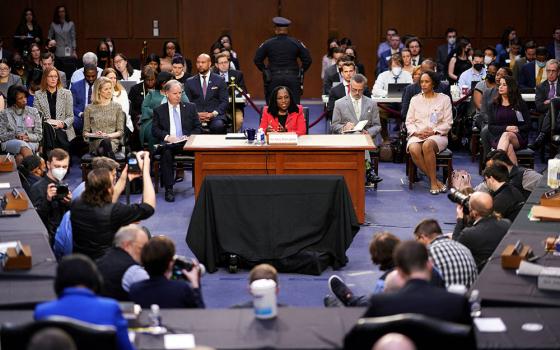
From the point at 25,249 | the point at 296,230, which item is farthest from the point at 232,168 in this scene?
the point at 25,249

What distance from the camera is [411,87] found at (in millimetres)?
12391

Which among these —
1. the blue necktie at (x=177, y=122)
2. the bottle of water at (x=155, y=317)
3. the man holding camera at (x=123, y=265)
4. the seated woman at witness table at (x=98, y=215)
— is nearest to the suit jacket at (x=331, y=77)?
the blue necktie at (x=177, y=122)

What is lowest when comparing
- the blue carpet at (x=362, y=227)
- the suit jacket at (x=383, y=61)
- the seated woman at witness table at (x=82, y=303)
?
the blue carpet at (x=362, y=227)

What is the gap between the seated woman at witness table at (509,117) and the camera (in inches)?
457

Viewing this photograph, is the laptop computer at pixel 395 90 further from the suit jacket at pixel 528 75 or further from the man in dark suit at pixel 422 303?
the man in dark suit at pixel 422 303

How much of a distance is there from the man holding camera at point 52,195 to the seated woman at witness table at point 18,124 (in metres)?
3.50

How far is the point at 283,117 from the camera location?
10.8m

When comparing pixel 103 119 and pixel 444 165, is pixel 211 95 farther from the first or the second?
pixel 444 165

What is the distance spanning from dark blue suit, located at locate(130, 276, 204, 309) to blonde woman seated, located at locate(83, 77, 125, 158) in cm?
623

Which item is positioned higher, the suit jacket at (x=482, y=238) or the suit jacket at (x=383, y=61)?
the suit jacket at (x=383, y=61)

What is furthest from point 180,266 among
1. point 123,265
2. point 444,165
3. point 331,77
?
point 331,77

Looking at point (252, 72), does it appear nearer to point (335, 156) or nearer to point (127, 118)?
point (127, 118)

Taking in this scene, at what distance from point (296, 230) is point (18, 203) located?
228 centimetres

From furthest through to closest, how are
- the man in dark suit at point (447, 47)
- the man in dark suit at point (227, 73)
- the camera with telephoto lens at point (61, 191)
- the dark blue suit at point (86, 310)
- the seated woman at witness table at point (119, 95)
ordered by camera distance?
the man in dark suit at point (447, 47) → the man in dark suit at point (227, 73) → the seated woman at witness table at point (119, 95) → the camera with telephoto lens at point (61, 191) → the dark blue suit at point (86, 310)
